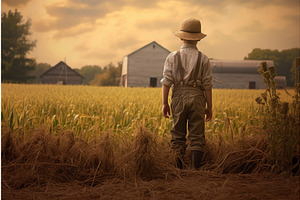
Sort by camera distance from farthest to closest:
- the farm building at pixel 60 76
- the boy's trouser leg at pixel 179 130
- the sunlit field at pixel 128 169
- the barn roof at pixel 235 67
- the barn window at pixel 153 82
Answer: the farm building at pixel 60 76, the barn window at pixel 153 82, the barn roof at pixel 235 67, the boy's trouser leg at pixel 179 130, the sunlit field at pixel 128 169

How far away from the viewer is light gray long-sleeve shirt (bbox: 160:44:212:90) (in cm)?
304

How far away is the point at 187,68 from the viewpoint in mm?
3061

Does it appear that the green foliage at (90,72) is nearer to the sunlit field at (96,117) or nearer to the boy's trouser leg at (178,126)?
the sunlit field at (96,117)

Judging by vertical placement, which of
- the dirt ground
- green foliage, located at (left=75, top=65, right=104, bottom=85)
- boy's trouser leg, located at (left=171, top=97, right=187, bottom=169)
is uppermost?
green foliage, located at (left=75, top=65, right=104, bottom=85)

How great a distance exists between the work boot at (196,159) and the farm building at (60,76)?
120 ft

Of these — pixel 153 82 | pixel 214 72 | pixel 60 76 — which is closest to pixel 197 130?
pixel 214 72

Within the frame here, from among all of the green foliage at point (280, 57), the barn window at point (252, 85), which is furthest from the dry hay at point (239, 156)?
the barn window at point (252, 85)

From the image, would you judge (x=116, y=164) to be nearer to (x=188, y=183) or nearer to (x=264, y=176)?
(x=188, y=183)

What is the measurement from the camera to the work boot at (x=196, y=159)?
2.95 meters

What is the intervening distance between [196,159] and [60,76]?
125ft

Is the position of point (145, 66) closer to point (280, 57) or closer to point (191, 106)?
point (280, 57)

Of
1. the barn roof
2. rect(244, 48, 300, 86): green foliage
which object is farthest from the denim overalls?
the barn roof

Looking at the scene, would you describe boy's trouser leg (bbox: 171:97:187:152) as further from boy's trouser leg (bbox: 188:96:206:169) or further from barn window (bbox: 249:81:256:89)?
barn window (bbox: 249:81:256:89)

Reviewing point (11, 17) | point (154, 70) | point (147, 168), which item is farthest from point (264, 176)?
point (11, 17)
